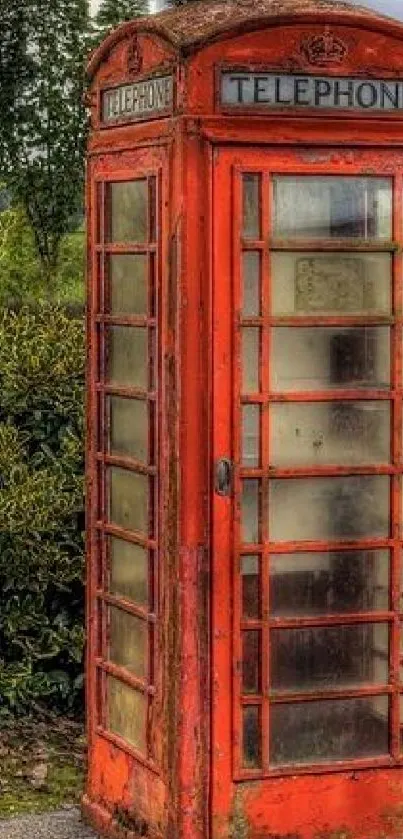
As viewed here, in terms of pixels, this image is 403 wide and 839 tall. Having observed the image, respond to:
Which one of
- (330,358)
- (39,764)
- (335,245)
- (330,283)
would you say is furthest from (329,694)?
(39,764)

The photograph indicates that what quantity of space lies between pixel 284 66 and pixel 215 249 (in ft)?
1.82

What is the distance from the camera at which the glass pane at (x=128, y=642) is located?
18.2ft

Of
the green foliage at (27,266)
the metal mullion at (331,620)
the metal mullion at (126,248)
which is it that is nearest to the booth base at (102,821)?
the metal mullion at (331,620)

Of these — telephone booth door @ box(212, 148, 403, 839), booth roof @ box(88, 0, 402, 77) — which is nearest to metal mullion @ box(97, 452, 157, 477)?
telephone booth door @ box(212, 148, 403, 839)

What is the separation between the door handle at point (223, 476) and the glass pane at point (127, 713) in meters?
0.75

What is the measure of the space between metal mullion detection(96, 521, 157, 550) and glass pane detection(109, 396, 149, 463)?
0.23 meters

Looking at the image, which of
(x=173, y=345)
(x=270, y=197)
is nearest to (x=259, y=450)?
(x=173, y=345)

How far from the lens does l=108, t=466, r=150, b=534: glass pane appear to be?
217 inches

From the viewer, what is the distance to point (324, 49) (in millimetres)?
5250

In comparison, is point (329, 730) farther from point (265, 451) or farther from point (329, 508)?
point (265, 451)

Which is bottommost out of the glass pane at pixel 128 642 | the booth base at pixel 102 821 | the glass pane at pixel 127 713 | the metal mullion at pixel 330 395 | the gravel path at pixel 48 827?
the gravel path at pixel 48 827

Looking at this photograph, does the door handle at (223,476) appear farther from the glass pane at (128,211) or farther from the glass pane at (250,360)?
the glass pane at (128,211)

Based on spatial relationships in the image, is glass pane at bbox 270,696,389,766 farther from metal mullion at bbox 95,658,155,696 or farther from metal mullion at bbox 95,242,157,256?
metal mullion at bbox 95,242,157,256

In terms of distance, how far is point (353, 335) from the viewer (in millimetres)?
5391
